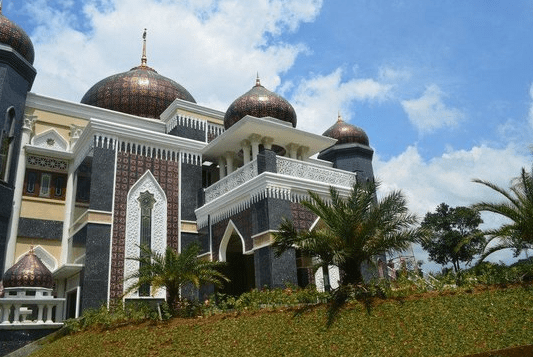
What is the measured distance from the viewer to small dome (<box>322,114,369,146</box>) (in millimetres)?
24844

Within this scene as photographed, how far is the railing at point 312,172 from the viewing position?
15.3 metres

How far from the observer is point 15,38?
55.8ft

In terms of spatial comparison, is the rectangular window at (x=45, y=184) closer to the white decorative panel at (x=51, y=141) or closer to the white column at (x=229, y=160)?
the white decorative panel at (x=51, y=141)

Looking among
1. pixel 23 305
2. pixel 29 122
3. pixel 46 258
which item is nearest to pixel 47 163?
pixel 29 122

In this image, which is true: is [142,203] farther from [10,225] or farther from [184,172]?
[10,225]

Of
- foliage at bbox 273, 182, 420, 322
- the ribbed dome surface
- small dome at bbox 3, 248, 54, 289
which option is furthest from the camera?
the ribbed dome surface

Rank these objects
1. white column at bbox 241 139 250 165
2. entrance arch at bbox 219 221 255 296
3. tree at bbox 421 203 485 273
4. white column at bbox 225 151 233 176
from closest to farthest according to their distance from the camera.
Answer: white column at bbox 241 139 250 165
entrance arch at bbox 219 221 255 296
white column at bbox 225 151 233 176
tree at bbox 421 203 485 273

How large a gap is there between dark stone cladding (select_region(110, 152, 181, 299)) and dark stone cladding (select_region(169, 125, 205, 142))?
1.93 metres

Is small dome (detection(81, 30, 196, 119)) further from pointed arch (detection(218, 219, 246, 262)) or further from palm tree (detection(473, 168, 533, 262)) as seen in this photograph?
palm tree (detection(473, 168, 533, 262))

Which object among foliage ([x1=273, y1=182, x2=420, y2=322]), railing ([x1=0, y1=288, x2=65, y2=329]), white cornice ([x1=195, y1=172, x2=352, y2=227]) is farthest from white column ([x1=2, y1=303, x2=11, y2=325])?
foliage ([x1=273, y1=182, x2=420, y2=322])

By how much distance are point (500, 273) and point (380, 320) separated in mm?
3000

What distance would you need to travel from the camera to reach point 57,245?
1720 cm

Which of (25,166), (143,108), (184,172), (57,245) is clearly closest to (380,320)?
(184,172)

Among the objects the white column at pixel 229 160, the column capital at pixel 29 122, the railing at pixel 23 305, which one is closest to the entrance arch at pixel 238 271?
the white column at pixel 229 160
